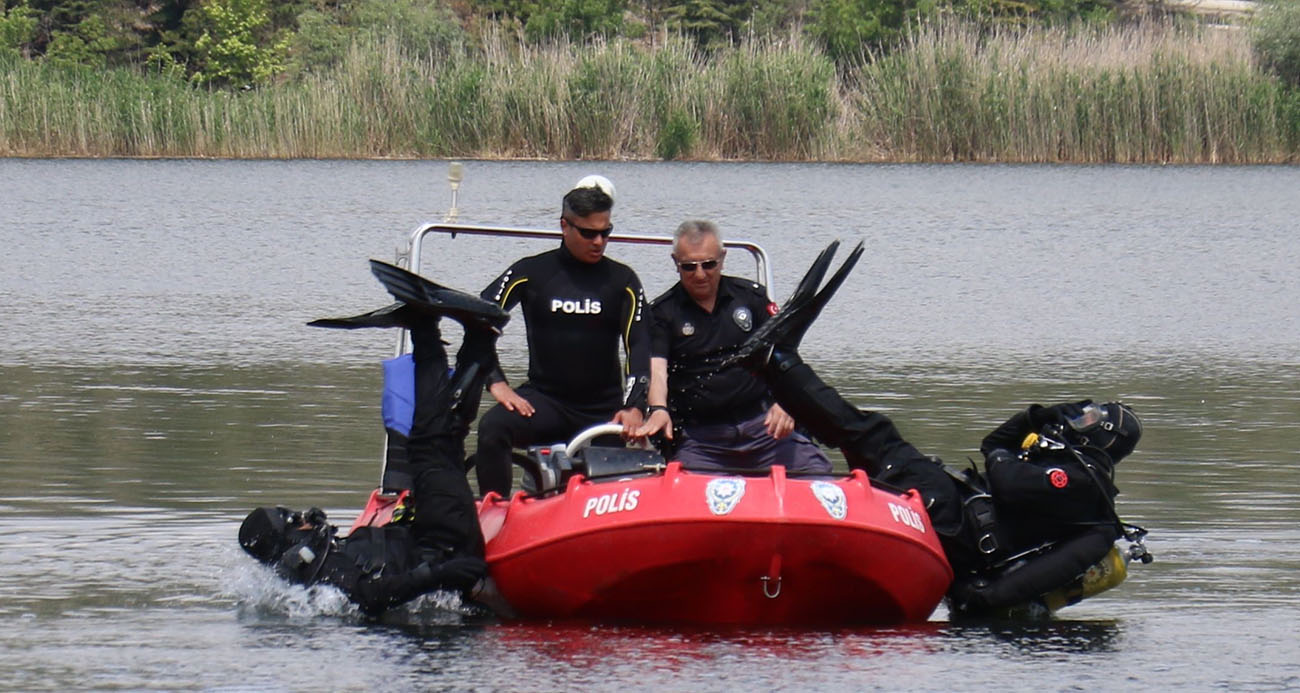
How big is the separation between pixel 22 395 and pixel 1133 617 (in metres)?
6.82

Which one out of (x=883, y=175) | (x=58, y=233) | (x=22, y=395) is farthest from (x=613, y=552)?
(x=883, y=175)

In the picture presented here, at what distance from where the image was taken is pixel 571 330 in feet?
25.2

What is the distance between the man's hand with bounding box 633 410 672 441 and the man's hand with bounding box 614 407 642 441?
0.06 meters

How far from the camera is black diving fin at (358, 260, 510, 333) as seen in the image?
7.17 m

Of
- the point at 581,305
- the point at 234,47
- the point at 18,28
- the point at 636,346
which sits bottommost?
the point at 636,346

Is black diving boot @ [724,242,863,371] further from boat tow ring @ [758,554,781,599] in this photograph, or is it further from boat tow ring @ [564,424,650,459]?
boat tow ring @ [758,554,781,599]

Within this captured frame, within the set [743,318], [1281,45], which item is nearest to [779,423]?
[743,318]

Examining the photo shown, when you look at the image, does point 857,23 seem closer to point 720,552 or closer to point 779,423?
point 779,423

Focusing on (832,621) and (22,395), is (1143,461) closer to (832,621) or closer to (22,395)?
(832,621)

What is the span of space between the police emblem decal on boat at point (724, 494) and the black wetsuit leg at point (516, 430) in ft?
3.72

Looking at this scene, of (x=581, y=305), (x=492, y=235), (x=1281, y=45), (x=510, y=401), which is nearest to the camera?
(x=510, y=401)

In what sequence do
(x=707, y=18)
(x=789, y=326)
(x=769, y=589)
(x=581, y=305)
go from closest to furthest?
(x=769, y=589) → (x=789, y=326) → (x=581, y=305) → (x=707, y=18)

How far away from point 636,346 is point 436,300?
0.73 meters

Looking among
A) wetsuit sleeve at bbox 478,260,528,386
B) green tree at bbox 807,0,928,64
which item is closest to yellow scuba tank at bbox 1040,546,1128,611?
wetsuit sleeve at bbox 478,260,528,386
